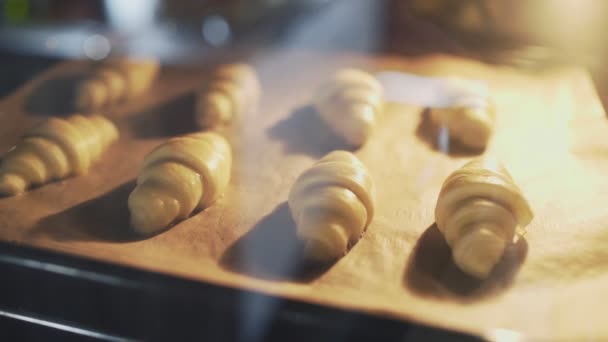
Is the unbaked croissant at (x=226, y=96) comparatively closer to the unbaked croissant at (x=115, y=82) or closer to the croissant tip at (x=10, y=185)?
the unbaked croissant at (x=115, y=82)

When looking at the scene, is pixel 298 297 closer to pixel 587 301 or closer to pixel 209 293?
pixel 209 293

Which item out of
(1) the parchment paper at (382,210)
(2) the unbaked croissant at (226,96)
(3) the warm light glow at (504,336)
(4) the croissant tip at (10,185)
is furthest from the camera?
(2) the unbaked croissant at (226,96)

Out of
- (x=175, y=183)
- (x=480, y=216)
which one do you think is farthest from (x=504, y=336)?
(x=175, y=183)

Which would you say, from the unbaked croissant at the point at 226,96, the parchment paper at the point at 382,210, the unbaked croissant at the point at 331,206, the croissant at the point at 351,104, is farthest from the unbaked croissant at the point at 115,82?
the unbaked croissant at the point at 331,206

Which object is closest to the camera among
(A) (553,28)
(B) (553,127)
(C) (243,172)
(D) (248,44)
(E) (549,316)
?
(E) (549,316)

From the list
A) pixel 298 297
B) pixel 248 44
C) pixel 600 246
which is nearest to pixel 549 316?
pixel 600 246

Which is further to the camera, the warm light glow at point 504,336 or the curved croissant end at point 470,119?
the curved croissant end at point 470,119

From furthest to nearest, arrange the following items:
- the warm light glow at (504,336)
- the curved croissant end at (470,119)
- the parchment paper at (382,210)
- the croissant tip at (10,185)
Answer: the curved croissant end at (470,119)
the croissant tip at (10,185)
the parchment paper at (382,210)
the warm light glow at (504,336)

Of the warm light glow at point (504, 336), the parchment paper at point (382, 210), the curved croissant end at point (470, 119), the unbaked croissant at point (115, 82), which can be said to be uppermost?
the unbaked croissant at point (115, 82)
